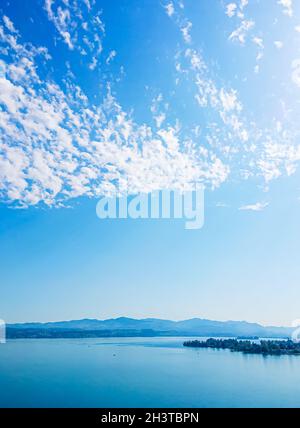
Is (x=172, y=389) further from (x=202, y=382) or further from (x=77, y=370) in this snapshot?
(x=77, y=370)

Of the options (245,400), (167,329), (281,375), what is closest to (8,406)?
(245,400)

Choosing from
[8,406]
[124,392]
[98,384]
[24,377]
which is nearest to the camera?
[8,406]

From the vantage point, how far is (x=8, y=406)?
57.9ft

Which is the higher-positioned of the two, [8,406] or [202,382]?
[8,406]

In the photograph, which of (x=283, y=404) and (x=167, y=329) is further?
(x=167, y=329)

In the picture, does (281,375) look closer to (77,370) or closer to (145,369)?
(145,369)
